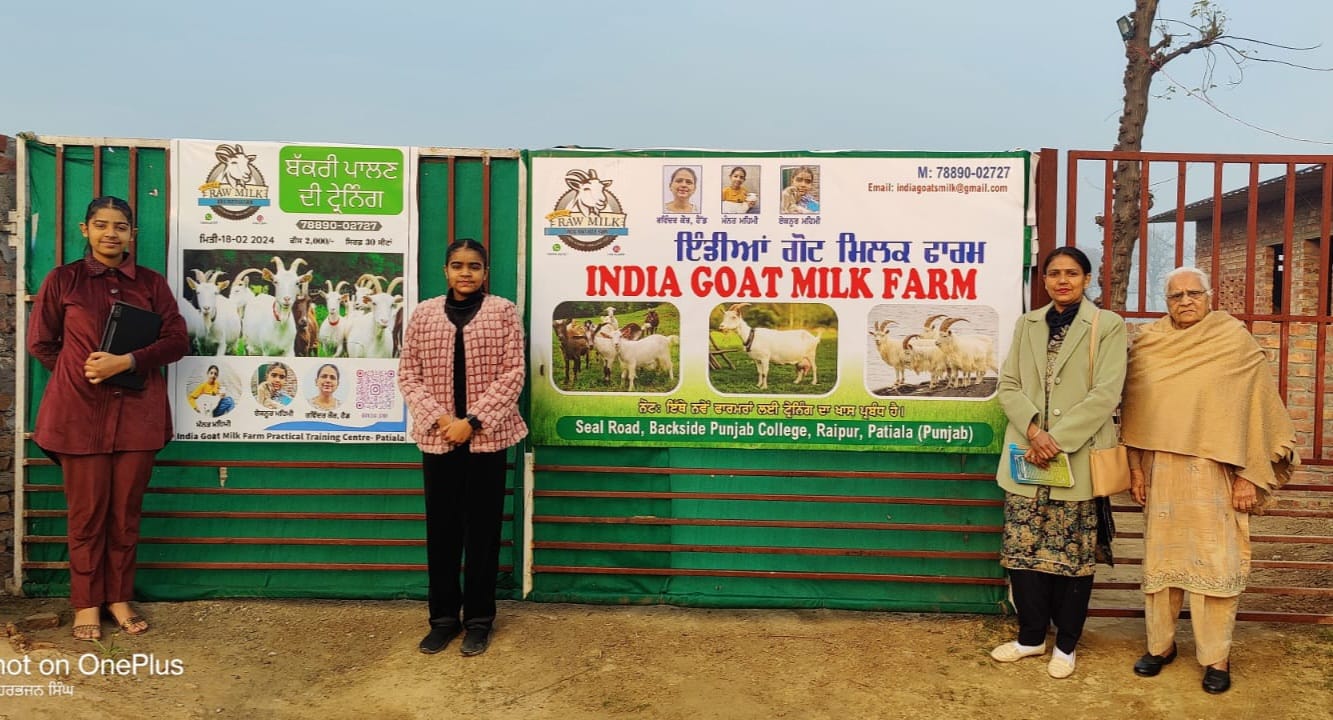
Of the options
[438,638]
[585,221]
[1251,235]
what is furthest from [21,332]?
[1251,235]

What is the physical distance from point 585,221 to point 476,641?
200 centimetres

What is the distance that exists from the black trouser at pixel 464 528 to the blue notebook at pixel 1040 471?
7.07 feet

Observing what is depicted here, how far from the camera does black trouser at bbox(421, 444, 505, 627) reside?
3.69 m

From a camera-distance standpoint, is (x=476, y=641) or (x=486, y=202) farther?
(x=486, y=202)

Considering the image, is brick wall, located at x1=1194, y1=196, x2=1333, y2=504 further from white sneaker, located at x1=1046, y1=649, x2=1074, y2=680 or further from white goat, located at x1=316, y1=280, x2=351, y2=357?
white goat, located at x1=316, y1=280, x2=351, y2=357

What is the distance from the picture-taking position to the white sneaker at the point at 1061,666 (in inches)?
140

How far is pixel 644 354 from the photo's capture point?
13.8 ft

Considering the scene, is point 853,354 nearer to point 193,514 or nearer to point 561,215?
point 561,215

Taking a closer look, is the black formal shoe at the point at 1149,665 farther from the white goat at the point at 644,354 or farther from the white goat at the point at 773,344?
the white goat at the point at 644,354

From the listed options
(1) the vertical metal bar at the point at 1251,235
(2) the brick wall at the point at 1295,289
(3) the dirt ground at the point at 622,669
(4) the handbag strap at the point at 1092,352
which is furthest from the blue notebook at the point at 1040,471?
(2) the brick wall at the point at 1295,289

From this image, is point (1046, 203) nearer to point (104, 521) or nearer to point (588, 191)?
point (588, 191)

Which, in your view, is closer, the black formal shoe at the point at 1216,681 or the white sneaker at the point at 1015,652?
the black formal shoe at the point at 1216,681

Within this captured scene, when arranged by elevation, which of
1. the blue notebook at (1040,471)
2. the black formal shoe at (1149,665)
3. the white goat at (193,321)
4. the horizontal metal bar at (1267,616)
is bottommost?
the black formal shoe at (1149,665)

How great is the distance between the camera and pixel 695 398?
166 inches
